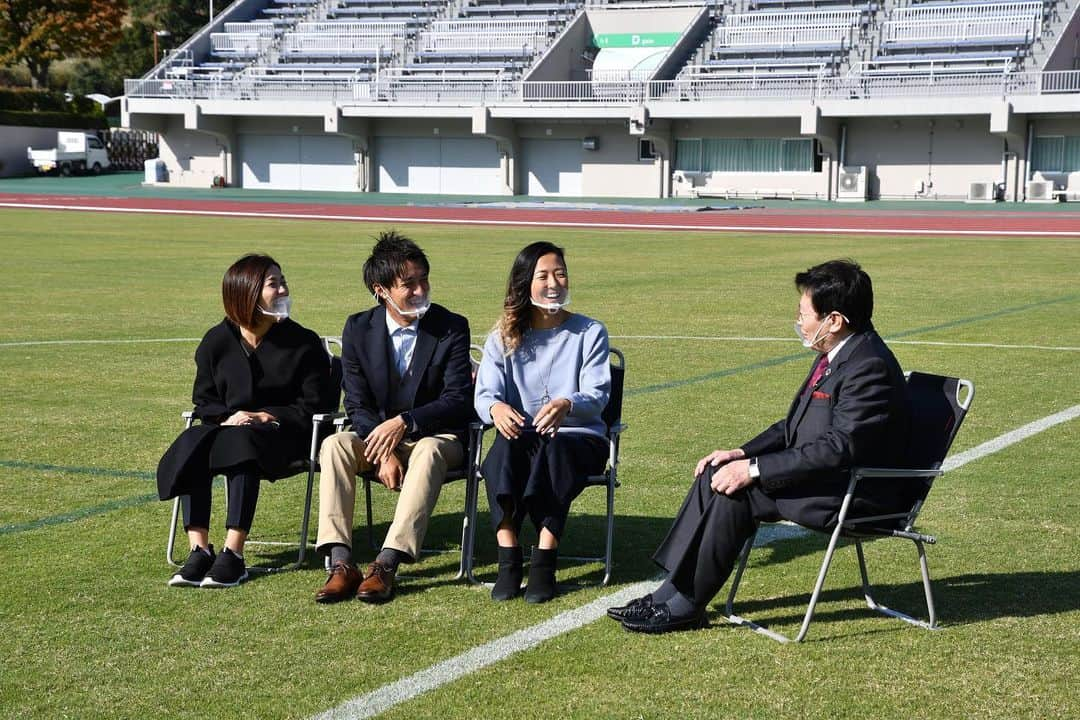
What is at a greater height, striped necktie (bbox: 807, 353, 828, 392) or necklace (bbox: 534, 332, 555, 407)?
striped necktie (bbox: 807, 353, 828, 392)

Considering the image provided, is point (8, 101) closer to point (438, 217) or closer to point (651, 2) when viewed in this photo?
point (651, 2)

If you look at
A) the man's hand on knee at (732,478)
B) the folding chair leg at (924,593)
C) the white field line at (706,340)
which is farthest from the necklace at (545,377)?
the white field line at (706,340)

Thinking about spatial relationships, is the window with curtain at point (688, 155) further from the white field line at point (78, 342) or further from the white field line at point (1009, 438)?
the white field line at point (1009, 438)

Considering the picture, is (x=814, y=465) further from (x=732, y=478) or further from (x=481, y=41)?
(x=481, y=41)

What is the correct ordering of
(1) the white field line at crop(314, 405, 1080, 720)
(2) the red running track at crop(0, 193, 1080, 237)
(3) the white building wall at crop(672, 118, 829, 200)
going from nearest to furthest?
1. (1) the white field line at crop(314, 405, 1080, 720)
2. (2) the red running track at crop(0, 193, 1080, 237)
3. (3) the white building wall at crop(672, 118, 829, 200)

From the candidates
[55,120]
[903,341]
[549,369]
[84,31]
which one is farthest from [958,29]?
[84,31]

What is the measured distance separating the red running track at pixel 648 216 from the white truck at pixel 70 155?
18.1m

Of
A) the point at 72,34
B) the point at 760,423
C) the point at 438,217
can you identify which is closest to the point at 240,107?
the point at 438,217

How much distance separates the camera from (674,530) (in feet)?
Result: 17.1

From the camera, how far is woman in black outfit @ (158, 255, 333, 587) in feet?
19.1

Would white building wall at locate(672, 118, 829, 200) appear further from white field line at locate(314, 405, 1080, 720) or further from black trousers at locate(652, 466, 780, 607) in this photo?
black trousers at locate(652, 466, 780, 607)

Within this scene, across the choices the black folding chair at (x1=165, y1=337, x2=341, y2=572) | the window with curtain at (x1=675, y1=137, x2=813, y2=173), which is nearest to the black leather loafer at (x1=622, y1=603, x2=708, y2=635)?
the black folding chair at (x1=165, y1=337, x2=341, y2=572)

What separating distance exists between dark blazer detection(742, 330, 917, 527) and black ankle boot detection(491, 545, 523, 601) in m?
1.14

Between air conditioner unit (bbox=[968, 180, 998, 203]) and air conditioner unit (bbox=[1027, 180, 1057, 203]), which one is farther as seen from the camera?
air conditioner unit (bbox=[968, 180, 998, 203])
